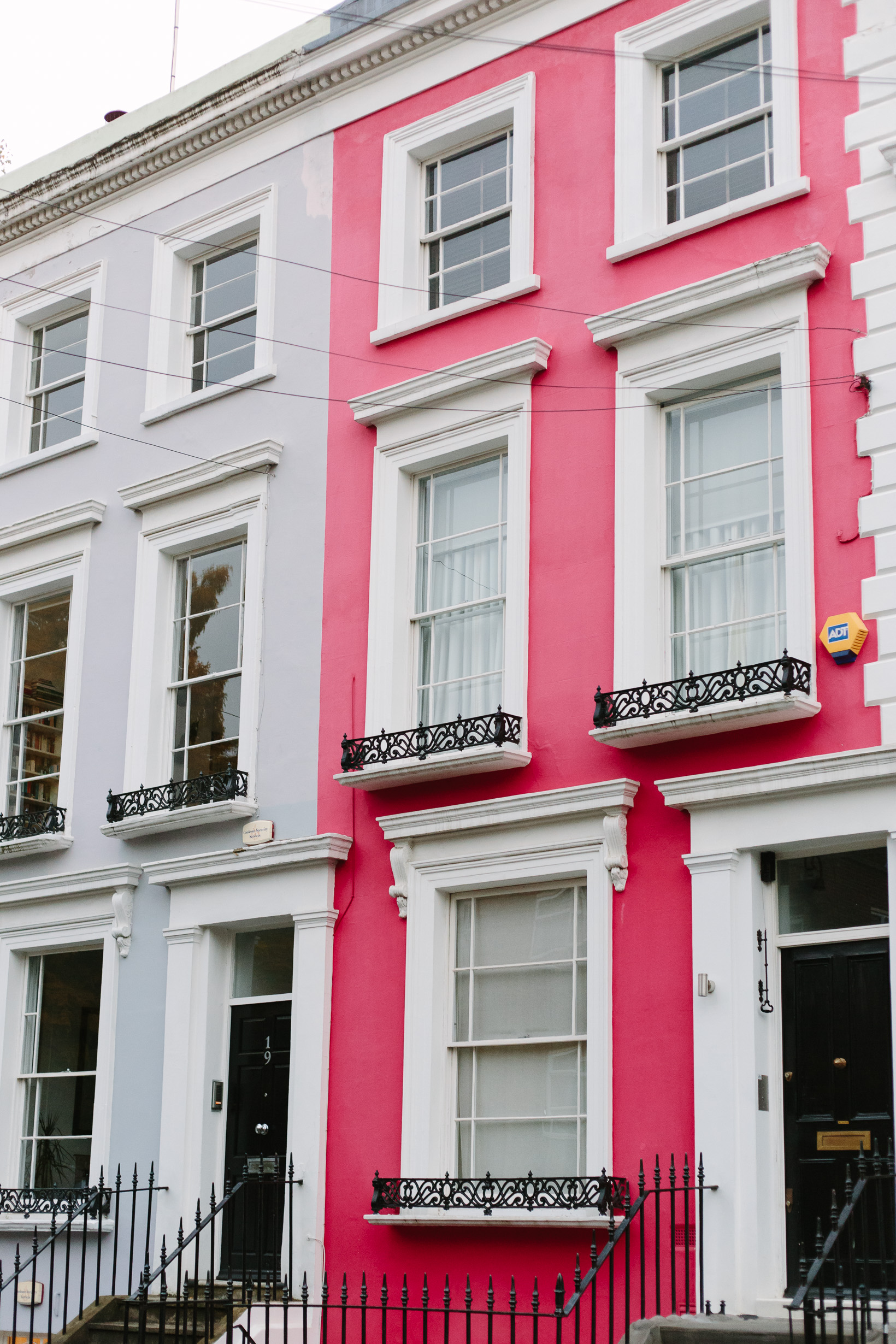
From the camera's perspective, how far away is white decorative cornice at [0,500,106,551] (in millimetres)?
14969

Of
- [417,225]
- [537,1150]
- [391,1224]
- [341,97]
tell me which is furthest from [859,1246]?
[341,97]

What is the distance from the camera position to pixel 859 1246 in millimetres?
9148

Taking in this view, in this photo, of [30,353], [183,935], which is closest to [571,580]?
[183,935]

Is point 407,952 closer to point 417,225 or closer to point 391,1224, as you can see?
point 391,1224

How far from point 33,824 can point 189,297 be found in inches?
201

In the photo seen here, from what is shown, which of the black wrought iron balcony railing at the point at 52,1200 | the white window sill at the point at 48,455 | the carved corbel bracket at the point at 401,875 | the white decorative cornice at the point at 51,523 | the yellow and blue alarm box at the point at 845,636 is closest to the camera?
→ the yellow and blue alarm box at the point at 845,636

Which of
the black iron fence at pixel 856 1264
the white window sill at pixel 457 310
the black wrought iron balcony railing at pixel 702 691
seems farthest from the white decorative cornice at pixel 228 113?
the black iron fence at pixel 856 1264

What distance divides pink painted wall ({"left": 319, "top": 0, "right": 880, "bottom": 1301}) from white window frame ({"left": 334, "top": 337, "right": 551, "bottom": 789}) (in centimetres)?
12

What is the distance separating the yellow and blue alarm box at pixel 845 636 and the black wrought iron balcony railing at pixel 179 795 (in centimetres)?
519

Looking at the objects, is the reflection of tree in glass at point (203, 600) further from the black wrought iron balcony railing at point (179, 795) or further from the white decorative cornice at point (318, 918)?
the white decorative cornice at point (318, 918)

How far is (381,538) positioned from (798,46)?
15.2ft

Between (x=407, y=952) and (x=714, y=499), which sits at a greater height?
(x=714, y=499)

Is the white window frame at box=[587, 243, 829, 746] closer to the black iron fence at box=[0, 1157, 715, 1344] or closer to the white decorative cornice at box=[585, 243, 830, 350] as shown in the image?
the white decorative cornice at box=[585, 243, 830, 350]

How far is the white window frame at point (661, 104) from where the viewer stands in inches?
437
